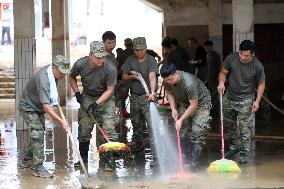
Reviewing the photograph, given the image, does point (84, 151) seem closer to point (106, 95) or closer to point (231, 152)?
point (106, 95)

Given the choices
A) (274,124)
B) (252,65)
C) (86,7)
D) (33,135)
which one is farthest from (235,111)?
(86,7)

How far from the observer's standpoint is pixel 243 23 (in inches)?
549

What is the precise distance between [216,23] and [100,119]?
10.6 metres

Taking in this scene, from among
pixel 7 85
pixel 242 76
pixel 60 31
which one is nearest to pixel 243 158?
pixel 242 76

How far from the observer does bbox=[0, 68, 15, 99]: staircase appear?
960 inches

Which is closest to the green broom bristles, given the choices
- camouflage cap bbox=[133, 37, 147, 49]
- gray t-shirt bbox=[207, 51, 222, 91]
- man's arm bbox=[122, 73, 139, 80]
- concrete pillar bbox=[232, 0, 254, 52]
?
man's arm bbox=[122, 73, 139, 80]

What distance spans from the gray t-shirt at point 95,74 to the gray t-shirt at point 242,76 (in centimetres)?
187

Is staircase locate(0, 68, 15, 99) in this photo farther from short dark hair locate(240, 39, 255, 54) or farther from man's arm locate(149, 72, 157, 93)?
short dark hair locate(240, 39, 255, 54)

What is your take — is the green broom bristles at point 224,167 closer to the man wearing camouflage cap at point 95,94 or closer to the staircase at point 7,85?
the man wearing camouflage cap at point 95,94

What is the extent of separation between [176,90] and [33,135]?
2163 millimetres

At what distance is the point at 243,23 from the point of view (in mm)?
13945

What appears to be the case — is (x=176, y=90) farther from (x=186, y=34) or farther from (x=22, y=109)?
(x=186, y=34)

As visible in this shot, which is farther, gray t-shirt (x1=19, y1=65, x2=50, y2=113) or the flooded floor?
gray t-shirt (x1=19, y1=65, x2=50, y2=113)

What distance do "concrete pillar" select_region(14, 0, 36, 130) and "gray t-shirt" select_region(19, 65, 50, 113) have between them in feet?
16.4
